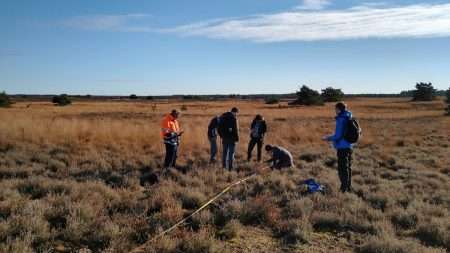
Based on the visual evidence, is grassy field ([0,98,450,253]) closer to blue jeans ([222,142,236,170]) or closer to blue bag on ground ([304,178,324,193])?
blue bag on ground ([304,178,324,193])

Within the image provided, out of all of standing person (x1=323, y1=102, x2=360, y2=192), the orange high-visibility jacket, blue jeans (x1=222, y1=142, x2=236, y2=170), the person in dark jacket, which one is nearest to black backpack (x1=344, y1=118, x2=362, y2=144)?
standing person (x1=323, y1=102, x2=360, y2=192)

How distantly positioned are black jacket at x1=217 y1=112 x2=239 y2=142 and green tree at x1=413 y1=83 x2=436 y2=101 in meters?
85.4

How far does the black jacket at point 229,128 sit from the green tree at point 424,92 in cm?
8540

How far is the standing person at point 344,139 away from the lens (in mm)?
9508

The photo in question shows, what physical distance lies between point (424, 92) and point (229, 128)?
86.3 m

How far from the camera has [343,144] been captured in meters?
9.76

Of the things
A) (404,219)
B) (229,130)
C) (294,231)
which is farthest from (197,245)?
(229,130)

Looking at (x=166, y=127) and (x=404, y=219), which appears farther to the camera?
(x=166, y=127)

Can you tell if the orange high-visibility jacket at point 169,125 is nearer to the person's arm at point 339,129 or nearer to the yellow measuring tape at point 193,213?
the yellow measuring tape at point 193,213

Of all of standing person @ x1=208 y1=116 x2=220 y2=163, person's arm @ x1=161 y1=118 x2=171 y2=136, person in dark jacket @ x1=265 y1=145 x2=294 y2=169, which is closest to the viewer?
person's arm @ x1=161 y1=118 x2=171 y2=136

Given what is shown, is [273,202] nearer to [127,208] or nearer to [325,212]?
[325,212]

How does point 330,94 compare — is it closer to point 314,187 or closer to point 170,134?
point 170,134

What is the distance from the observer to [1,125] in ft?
61.1

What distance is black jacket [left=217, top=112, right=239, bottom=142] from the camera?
41.3 feet
